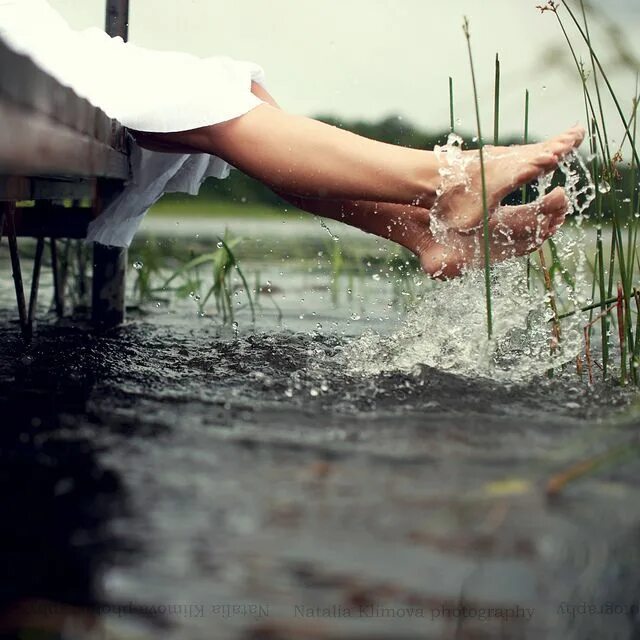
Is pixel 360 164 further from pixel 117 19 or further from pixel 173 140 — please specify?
pixel 117 19

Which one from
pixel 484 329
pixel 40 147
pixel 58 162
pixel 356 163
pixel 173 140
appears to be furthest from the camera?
pixel 484 329

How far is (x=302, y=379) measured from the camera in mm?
1986

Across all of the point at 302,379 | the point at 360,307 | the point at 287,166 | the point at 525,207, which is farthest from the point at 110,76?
the point at 360,307

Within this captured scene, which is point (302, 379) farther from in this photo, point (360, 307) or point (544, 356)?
point (360, 307)

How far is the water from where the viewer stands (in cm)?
81

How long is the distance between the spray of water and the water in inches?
9.9

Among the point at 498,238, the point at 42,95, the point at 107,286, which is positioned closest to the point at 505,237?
the point at 498,238

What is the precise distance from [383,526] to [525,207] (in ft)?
4.73

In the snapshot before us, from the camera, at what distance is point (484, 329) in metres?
2.29

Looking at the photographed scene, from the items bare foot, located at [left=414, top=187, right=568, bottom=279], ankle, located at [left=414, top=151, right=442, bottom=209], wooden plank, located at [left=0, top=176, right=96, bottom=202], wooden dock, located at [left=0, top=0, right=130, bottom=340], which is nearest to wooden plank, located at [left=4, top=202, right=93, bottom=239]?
wooden dock, located at [left=0, top=0, right=130, bottom=340]

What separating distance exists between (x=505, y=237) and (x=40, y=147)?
48.0 inches

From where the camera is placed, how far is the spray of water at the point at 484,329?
6.90 ft

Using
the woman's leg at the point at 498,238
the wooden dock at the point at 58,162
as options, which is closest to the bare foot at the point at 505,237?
the woman's leg at the point at 498,238

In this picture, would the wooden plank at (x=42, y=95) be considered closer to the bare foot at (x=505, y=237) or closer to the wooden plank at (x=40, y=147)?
the wooden plank at (x=40, y=147)
